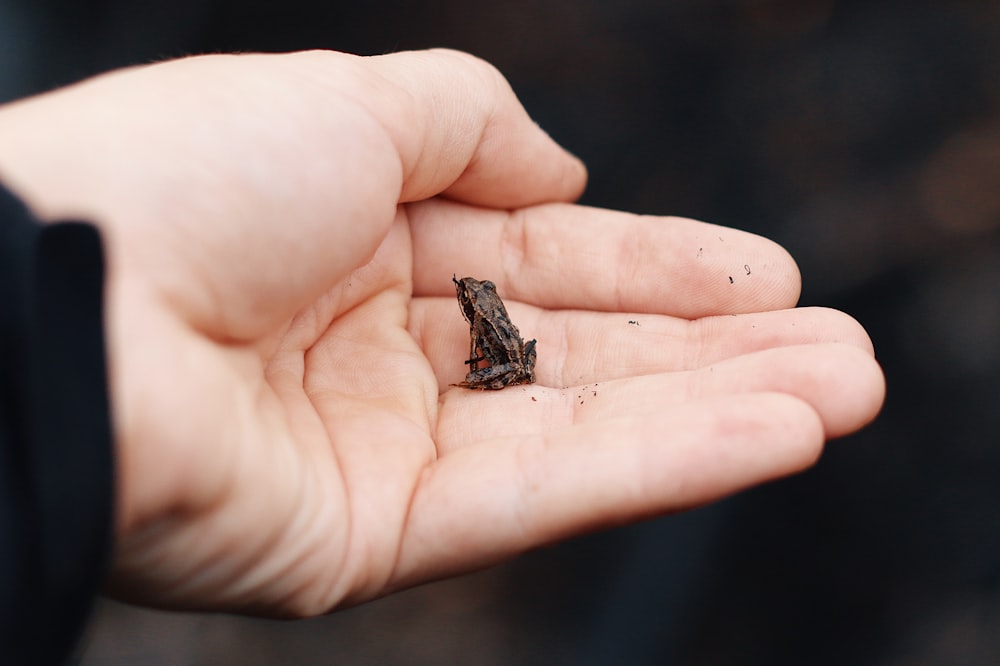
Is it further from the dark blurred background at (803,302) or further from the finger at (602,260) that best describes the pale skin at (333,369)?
the dark blurred background at (803,302)

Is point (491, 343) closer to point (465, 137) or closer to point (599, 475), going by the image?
point (465, 137)

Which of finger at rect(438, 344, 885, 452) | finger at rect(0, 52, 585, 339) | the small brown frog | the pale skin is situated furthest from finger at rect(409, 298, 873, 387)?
finger at rect(0, 52, 585, 339)

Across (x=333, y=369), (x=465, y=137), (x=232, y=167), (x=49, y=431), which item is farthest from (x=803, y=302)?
(x=49, y=431)

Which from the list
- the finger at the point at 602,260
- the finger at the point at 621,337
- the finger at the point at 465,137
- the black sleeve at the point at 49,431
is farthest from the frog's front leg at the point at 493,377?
the black sleeve at the point at 49,431

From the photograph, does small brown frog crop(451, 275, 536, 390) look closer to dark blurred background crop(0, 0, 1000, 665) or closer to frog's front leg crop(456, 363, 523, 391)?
frog's front leg crop(456, 363, 523, 391)

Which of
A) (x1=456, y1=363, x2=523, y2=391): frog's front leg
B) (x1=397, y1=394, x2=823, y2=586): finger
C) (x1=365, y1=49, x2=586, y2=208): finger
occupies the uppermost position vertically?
(x1=365, y1=49, x2=586, y2=208): finger

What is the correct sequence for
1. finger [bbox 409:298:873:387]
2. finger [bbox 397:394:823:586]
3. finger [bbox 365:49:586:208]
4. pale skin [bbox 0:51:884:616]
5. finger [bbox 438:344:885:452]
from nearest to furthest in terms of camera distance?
pale skin [bbox 0:51:884:616] → finger [bbox 397:394:823:586] → finger [bbox 438:344:885:452] → finger [bbox 409:298:873:387] → finger [bbox 365:49:586:208]

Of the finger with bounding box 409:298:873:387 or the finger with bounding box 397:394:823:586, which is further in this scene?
the finger with bounding box 409:298:873:387
